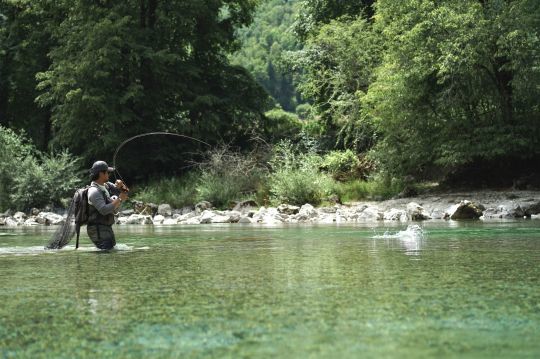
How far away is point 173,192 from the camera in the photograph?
28.9 m

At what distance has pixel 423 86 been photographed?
78.9 ft

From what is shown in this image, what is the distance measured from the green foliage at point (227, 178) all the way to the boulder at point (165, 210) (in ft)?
4.41

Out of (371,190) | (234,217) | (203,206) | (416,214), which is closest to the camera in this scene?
(416,214)

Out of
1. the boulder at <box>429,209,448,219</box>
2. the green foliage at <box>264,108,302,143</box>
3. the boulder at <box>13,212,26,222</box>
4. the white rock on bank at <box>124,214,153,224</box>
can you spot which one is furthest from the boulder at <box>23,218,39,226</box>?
the boulder at <box>429,209,448,219</box>

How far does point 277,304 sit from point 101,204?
573 centimetres

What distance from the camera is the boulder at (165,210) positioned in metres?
26.3

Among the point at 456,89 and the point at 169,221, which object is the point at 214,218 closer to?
the point at 169,221

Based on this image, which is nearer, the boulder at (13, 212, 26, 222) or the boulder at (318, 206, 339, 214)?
the boulder at (318, 206, 339, 214)

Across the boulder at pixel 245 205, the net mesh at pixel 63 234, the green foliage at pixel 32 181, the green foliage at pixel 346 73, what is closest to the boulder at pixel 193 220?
the boulder at pixel 245 205

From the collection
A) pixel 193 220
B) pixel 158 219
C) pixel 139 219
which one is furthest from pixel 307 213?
pixel 139 219

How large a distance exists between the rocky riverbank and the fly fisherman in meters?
10.3

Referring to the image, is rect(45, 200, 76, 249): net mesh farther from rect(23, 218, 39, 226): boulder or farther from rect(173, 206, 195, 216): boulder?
rect(173, 206, 195, 216): boulder

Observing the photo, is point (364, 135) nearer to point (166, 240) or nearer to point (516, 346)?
point (166, 240)

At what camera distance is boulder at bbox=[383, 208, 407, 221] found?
20.3 m
